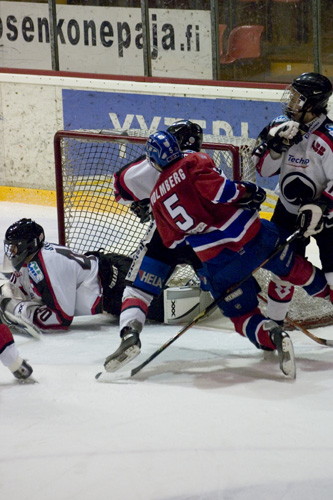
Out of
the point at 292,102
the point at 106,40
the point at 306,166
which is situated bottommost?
the point at 306,166

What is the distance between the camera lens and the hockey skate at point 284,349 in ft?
10.5

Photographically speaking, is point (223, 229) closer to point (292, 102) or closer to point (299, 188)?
point (299, 188)

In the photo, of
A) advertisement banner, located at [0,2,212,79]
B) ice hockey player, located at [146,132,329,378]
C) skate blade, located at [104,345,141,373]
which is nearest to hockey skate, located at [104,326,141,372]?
skate blade, located at [104,345,141,373]

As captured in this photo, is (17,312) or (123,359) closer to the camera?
(123,359)

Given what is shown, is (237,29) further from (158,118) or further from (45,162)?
(45,162)

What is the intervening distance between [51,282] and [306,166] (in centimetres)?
125

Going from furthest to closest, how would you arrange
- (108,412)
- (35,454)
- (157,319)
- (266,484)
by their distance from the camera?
(157,319) < (108,412) < (35,454) < (266,484)

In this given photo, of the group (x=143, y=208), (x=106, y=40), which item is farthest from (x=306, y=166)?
(x=106, y=40)

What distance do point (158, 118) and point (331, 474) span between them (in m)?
4.50

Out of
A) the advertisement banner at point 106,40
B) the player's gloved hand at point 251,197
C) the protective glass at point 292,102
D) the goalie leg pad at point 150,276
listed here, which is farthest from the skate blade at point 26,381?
the advertisement banner at point 106,40

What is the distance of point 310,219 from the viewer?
3.35 m

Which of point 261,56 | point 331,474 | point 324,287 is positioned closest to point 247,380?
point 324,287

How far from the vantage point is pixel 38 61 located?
737cm

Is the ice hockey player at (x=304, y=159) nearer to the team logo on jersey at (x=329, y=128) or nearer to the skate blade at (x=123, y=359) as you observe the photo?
Answer: the team logo on jersey at (x=329, y=128)
